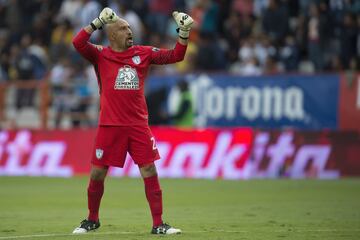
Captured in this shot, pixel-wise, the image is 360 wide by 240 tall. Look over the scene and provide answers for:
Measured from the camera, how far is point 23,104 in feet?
87.0

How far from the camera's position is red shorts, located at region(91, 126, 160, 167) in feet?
38.7

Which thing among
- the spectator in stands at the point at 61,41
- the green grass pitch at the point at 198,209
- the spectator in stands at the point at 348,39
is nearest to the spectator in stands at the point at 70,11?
the spectator in stands at the point at 61,41

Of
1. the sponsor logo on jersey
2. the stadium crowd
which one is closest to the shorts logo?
the sponsor logo on jersey

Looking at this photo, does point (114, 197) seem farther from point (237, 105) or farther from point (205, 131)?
point (237, 105)

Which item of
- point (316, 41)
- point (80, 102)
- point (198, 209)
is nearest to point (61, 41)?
point (80, 102)

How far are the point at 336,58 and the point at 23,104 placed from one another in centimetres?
877

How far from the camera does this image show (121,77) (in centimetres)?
1182

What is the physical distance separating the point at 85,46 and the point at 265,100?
42.3 ft

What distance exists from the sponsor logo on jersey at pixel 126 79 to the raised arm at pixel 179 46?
0.36m

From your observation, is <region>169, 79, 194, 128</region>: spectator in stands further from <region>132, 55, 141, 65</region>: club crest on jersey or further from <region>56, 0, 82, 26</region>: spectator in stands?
<region>132, 55, 141, 65</region>: club crest on jersey

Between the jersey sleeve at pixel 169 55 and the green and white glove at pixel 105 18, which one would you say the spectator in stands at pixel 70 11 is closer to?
the jersey sleeve at pixel 169 55

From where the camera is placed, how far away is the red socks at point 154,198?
1171 cm

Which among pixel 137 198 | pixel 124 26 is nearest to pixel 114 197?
pixel 137 198

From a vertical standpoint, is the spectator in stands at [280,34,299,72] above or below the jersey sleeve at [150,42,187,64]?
above
